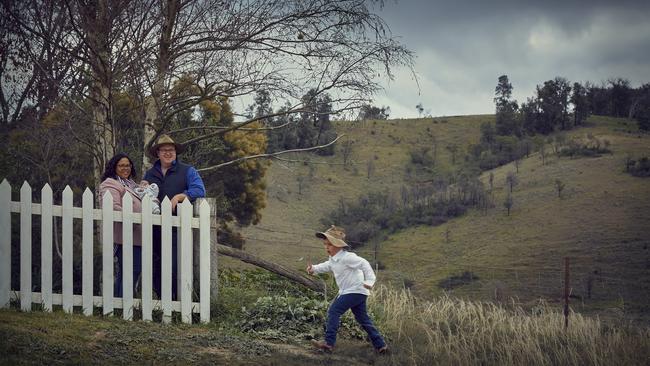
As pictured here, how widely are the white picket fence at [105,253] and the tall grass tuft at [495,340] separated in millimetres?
2181

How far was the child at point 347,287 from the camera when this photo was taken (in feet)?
25.9

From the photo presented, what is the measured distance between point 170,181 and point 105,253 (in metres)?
1.20

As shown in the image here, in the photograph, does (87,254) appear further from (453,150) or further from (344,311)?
(453,150)

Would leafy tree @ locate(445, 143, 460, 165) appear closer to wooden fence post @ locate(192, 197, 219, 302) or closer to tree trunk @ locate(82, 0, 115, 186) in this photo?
tree trunk @ locate(82, 0, 115, 186)

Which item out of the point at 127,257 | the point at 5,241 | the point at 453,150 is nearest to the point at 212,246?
the point at 127,257

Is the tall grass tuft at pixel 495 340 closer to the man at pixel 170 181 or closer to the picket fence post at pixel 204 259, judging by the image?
the picket fence post at pixel 204 259

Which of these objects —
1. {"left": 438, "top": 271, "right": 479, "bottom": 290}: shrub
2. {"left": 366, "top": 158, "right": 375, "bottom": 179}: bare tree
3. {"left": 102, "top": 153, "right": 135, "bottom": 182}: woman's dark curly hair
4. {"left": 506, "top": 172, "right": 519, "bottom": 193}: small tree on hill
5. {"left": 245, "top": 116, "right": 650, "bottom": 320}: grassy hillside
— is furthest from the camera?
{"left": 366, "top": 158, "right": 375, "bottom": 179}: bare tree

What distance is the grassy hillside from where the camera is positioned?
91.7 ft

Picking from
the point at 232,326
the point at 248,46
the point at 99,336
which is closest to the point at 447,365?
the point at 232,326

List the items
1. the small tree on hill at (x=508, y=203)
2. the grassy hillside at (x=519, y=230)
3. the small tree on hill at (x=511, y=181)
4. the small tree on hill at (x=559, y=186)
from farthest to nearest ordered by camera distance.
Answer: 1. the small tree on hill at (x=511, y=181)
2. the small tree on hill at (x=559, y=186)
3. the small tree on hill at (x=508, y=203)
4. the grassy hillside at (x=519, y=230)

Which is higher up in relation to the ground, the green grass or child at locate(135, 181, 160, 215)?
child at locate(135, 181, 160, 215)

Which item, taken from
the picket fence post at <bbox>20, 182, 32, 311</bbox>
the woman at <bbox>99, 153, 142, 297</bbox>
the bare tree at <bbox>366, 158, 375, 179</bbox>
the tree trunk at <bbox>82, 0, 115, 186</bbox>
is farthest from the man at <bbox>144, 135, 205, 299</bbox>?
the bare tree at <bbox>366, 158, 375, 179</bbox>

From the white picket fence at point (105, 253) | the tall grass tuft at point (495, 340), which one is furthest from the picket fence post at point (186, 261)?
the tall grass tuft at point (495, 340)

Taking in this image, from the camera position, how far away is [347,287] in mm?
7996
